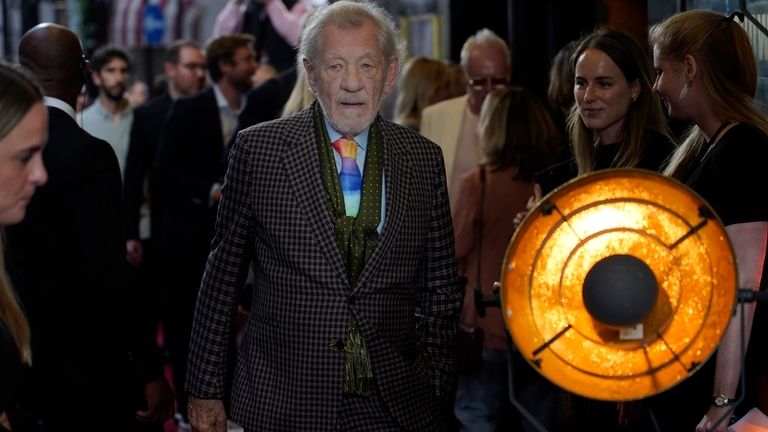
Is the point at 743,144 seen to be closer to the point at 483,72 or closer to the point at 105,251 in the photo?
the point at 105,251

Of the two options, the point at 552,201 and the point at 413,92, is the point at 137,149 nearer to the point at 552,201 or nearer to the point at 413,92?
the point at 413,92

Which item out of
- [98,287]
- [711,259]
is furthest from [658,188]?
[98,287]

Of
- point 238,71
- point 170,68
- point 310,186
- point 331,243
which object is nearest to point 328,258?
point 331,243

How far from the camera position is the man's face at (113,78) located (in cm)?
919

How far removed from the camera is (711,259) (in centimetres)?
277

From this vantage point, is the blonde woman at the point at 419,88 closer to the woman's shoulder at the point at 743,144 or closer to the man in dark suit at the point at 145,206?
the man in dark suit at the point at 145,206

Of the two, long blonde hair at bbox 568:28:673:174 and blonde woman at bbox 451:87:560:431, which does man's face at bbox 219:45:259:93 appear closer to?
blonde woman at bbox 451:87:560:431

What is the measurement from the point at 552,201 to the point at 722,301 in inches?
16.1

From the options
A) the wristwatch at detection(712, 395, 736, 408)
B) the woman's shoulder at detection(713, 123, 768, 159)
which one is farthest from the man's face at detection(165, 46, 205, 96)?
the wristwatch at detection(712, 395, 736, 408)

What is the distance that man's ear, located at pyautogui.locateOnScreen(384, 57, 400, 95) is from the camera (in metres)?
3.96

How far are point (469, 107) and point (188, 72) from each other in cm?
368

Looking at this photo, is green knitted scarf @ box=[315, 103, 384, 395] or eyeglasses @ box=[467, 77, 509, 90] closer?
green knitted scarf @ box=[315, 103, 384, 395]

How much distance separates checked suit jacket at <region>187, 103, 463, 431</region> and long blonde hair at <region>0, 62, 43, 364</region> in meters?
0.93

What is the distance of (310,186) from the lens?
3.81 m
